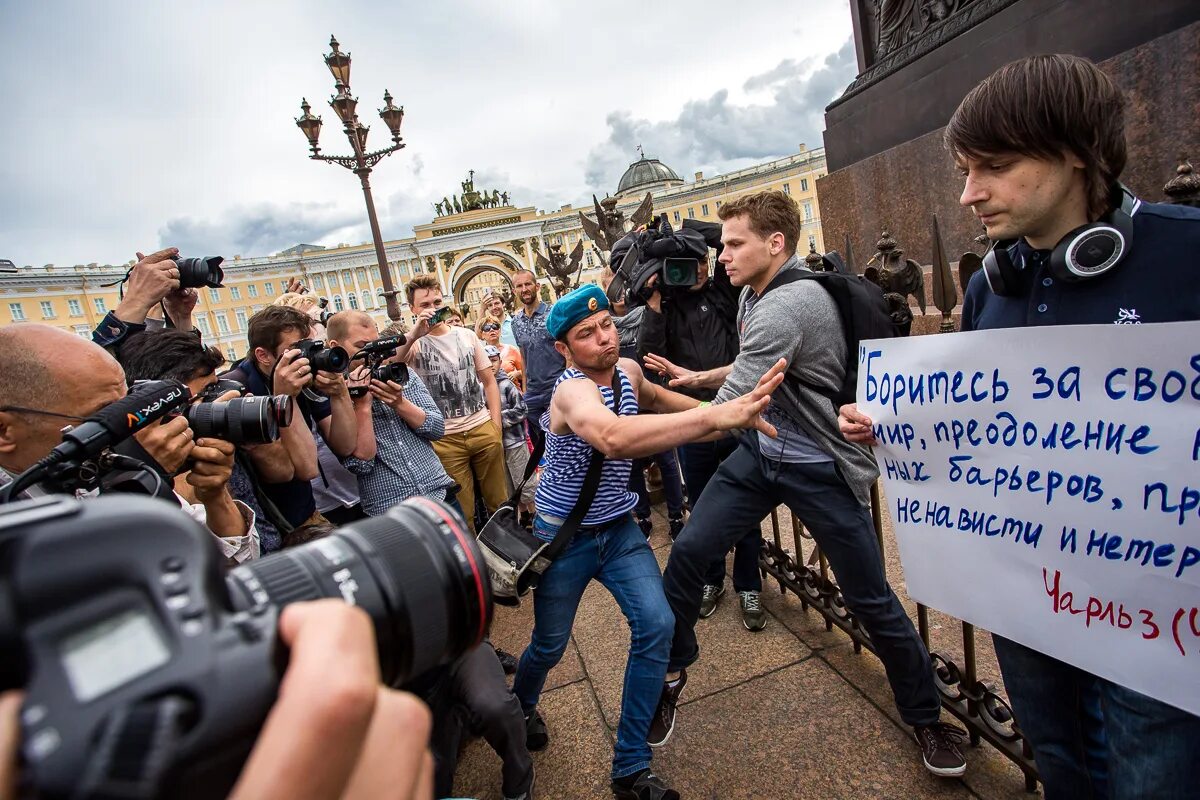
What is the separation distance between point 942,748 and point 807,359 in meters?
1.33

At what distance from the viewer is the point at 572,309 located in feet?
7.27

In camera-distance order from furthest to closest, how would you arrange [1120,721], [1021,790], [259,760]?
[1021,790] < [1120,721] < [259,760]

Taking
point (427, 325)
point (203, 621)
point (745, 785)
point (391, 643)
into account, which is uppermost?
point (427, 325)

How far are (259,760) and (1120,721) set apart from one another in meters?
1.66

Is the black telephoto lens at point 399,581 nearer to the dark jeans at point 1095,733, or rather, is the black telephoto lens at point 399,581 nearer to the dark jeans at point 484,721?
the dark jeans at point 484,721

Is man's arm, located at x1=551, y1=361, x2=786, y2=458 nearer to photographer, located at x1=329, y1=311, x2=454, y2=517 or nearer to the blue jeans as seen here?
the blue jeans

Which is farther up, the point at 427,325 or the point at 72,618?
the point at 427,325

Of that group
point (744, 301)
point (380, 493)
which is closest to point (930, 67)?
point (744, 301)

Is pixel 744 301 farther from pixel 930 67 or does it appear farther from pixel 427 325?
pixel 930 67

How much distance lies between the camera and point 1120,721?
4.17 feet

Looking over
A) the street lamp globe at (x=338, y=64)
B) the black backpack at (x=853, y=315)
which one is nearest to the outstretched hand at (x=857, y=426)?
the black backpack at (x=853, y=315)

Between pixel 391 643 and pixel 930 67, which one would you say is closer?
pixel 391 643

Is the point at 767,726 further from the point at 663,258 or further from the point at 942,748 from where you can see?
the point at 663,258

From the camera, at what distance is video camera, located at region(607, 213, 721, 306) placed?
3.46 meters
